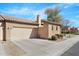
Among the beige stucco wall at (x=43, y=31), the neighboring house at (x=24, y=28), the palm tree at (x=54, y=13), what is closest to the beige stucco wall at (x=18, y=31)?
the neighboring house at (x=24, y=28)

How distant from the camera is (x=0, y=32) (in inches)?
707

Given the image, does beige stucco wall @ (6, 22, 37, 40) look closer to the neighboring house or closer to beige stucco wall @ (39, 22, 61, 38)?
the neighboring house

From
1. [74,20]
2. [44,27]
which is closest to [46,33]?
[44,27]

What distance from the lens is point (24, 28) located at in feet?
67.7

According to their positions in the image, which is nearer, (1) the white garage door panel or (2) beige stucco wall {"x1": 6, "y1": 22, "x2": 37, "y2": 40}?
(2) beige stucco wall {"x1": 6, "y1": 22, "x2": 37, "y2": 40}

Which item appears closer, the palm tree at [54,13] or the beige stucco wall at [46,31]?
the palm tree at [54,13]

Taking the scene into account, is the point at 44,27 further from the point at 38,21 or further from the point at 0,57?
the point at 0,57

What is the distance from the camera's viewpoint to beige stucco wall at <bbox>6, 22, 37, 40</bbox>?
18.5 m

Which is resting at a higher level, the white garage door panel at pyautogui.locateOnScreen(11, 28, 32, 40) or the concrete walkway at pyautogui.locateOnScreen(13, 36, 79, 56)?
the white garage door panel at pyautogui.locateOnScreen(11, 28, 32, 40)

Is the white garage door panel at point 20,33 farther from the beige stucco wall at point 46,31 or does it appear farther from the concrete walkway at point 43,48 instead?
the beige stucco wall at point 46,31

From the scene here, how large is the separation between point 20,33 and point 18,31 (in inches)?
16.3

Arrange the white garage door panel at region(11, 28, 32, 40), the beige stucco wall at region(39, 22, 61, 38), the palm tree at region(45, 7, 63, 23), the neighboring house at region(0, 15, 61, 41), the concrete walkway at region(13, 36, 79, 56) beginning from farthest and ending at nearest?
the beige stucco wall at region(39, 22, 61, 38) → the white garage door panel at region(11, 28, 32, 40) → the neighboring house at region(0, 15, 61, 41) → the palm tree at region(45, 7, 63, 23) → the concrete walkway at region(13, 36, 79, 56)

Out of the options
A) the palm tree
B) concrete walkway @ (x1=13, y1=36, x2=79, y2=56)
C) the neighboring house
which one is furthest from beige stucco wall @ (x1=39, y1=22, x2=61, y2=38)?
concrete walkway @ (x1=13, y1=36, x2=79, y2=56)

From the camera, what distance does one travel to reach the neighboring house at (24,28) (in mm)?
18469
